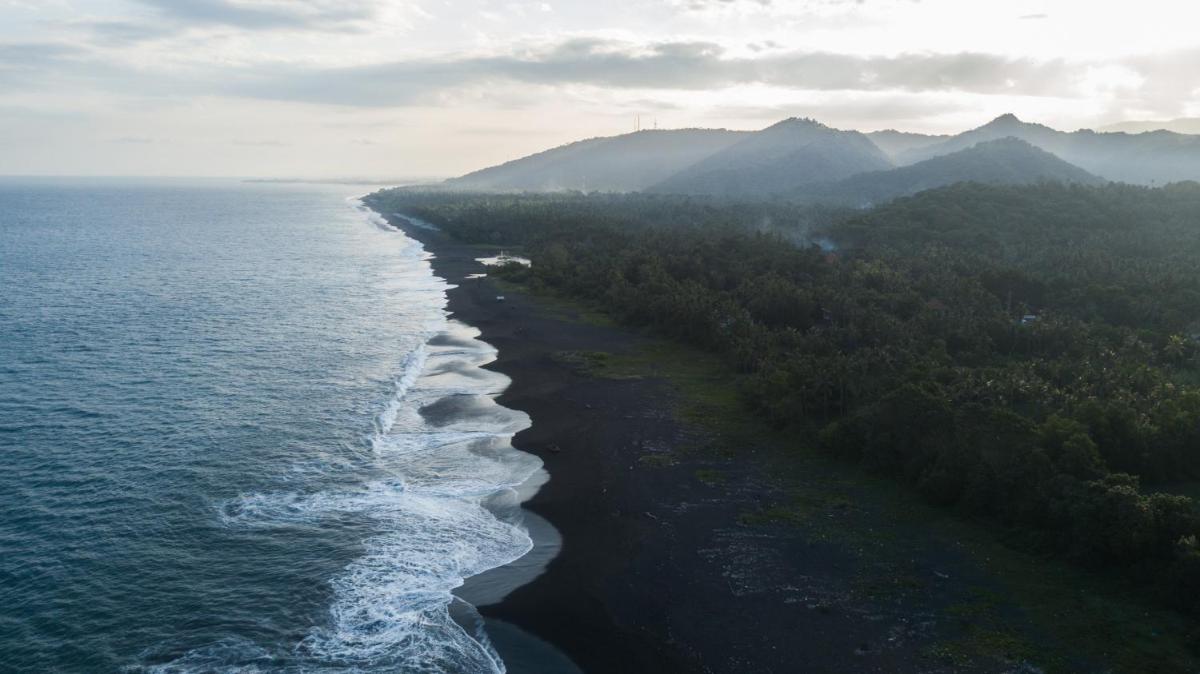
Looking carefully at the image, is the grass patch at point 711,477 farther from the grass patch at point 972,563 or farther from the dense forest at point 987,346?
the dense forest at point 987,346

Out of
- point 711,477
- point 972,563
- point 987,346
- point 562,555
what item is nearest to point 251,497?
point 562,555

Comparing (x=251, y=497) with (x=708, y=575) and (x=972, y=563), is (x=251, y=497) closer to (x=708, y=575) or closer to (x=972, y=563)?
(x=708, y=575)

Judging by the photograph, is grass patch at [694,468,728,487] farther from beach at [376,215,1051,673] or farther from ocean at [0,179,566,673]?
ocean at [0,179,566,673]

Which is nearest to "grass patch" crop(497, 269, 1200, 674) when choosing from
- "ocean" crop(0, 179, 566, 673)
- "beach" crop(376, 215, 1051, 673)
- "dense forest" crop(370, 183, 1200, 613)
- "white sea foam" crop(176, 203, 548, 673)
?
"beach" crop(376, 215, 1051, 673)

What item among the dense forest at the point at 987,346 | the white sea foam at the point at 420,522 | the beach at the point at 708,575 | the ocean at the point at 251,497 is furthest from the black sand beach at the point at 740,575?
the dense forest at the point at 987,346

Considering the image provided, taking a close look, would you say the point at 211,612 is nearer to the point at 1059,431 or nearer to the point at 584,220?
the point at 1059,431

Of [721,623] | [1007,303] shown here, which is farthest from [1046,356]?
[721,623]
